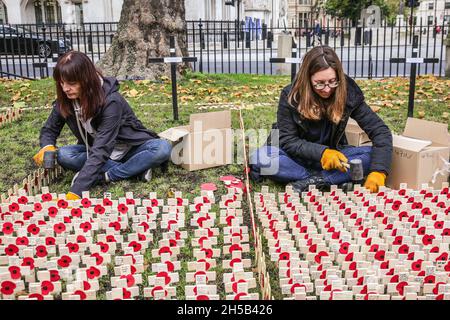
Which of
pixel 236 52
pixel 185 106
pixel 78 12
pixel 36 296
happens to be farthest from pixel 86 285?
pixel 78 12

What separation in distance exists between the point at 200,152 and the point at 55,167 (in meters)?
1.19

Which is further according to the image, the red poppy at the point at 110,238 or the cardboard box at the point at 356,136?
the cardboard box at the point at 356,136

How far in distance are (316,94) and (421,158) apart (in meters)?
0.87

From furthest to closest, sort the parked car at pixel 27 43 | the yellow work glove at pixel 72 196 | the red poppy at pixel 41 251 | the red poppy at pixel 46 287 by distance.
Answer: the parked car at pixel 27 43, the yellow work glove at pixel 72 196, the red poppy at pixel 41 251, the red poppy at pixel 46 287

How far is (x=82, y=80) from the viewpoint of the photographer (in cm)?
376

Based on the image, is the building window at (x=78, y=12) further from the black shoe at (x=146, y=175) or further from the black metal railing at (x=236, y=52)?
the black shoe at (x=146, y=175)

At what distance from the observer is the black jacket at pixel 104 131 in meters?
3.91

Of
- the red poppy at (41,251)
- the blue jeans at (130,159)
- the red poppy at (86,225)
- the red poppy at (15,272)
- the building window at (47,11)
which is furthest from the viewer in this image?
the building window at (47,11)

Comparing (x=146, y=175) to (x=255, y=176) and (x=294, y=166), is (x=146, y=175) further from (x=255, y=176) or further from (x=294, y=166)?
(x=294, y=166)

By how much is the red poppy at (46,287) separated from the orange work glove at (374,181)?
2252 mm

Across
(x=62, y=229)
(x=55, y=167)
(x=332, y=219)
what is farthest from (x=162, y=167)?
(x=332, y=219)

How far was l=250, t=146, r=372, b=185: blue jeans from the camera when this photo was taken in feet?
13.3

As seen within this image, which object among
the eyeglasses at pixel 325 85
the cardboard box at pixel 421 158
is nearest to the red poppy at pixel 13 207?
the eyeglasses at pixel 325 85
